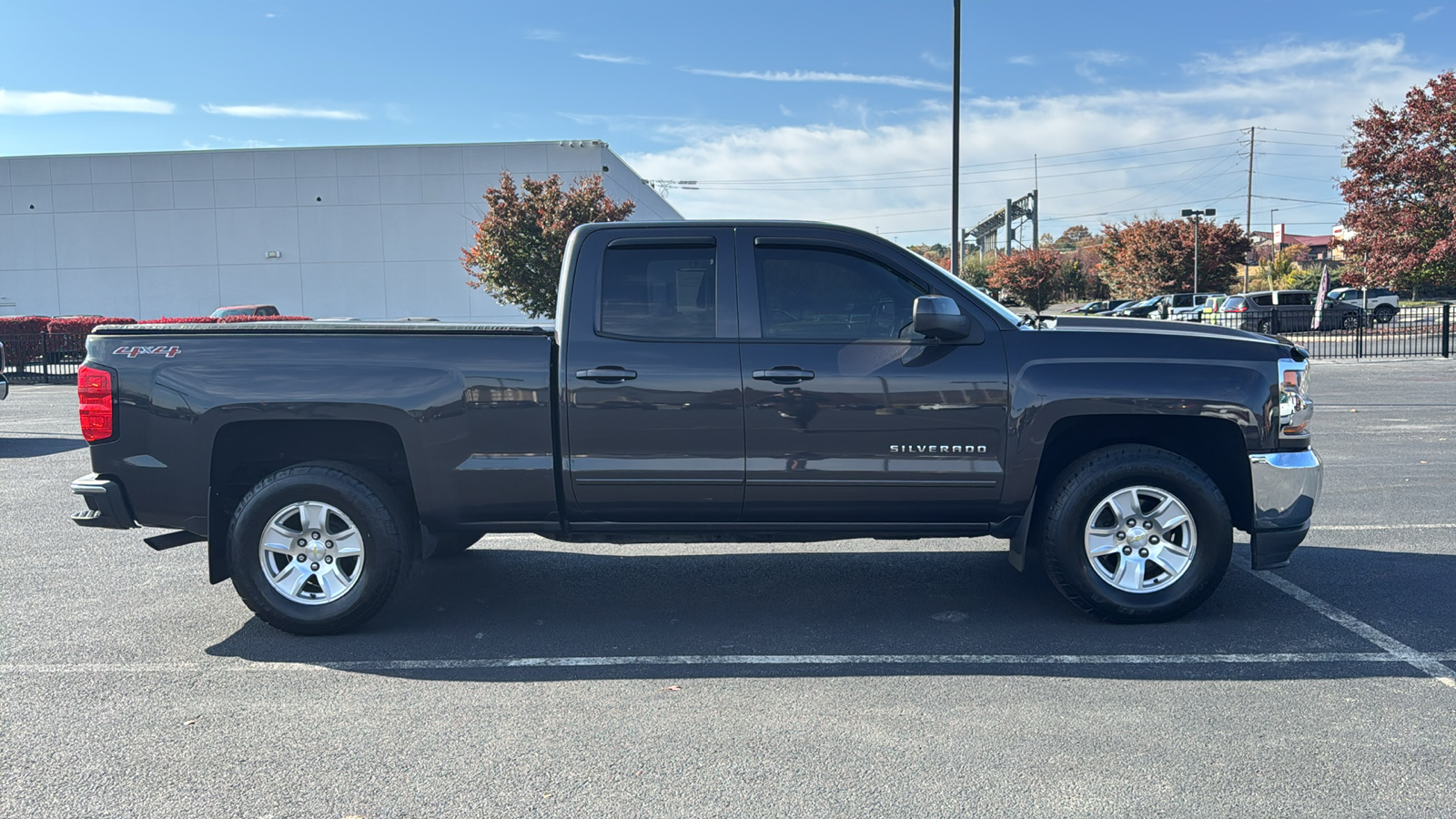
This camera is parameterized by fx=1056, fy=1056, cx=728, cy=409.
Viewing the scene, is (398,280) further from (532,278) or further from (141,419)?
(141,419)

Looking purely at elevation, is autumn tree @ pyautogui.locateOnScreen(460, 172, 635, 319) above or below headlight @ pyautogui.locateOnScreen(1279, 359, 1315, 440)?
above

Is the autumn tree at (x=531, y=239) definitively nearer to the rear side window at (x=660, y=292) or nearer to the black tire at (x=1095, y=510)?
the rear side window at (x=660, y=292)

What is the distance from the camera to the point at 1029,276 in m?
59.9

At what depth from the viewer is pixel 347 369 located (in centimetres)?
504

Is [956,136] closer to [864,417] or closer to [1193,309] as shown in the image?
[864,417]

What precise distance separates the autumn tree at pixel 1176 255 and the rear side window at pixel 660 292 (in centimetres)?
5457

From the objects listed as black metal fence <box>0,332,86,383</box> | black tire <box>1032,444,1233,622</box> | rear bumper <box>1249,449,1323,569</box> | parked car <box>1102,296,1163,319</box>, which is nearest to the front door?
black tire <box>1032,444,1233,622</box>

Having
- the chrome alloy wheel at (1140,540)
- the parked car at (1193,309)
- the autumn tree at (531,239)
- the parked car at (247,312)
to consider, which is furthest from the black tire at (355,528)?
the parked car at (1193,309)

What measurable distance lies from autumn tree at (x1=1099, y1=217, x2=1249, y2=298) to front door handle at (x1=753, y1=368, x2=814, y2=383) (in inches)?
2151

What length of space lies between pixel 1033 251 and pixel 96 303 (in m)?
47.6

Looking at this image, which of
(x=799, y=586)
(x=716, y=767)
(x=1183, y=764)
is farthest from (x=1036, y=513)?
(x=716, y=767)

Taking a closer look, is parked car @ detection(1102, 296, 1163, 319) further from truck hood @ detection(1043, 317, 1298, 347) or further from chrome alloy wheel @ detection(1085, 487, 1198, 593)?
chrome alloy wheel @ detection(1085, 487, 1198, 593)

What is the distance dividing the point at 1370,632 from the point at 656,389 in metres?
3.55

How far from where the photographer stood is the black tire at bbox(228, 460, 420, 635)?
5051mm
